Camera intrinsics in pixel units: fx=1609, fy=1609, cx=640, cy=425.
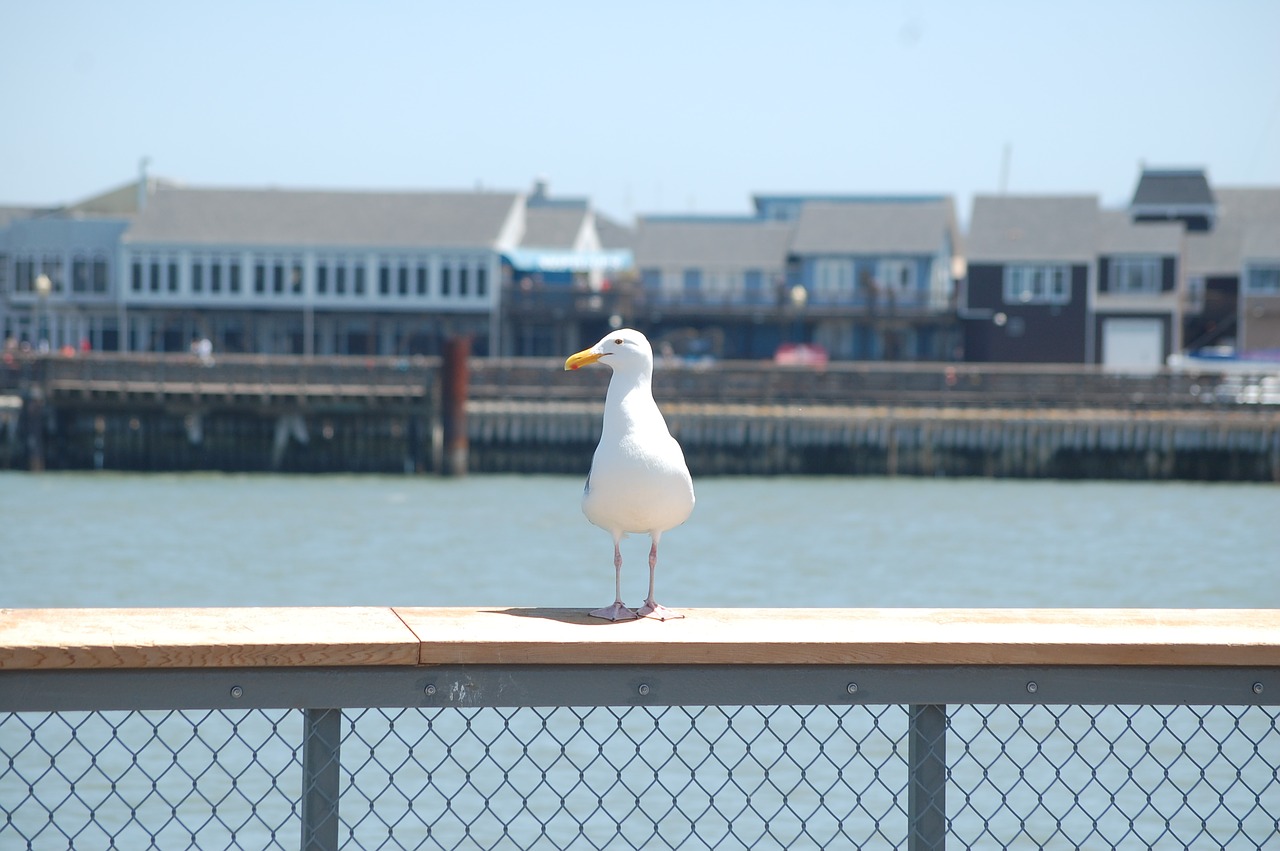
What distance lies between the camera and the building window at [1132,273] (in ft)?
220

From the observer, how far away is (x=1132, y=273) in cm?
6725

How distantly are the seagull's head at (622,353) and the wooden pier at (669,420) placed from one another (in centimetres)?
4057

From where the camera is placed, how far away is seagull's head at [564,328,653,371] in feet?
16.8

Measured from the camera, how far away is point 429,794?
13.1 metres

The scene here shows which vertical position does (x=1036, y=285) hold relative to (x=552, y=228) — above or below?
below

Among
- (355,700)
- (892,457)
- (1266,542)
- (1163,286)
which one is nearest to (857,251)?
(1163,286)

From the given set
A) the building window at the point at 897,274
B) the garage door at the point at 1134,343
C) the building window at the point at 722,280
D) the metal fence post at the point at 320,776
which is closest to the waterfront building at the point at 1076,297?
the garage door at the point at 1134,343

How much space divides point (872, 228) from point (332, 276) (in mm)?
24414

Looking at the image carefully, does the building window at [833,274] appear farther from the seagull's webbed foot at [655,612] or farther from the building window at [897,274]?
the seagull's webbed foot at [655,612]

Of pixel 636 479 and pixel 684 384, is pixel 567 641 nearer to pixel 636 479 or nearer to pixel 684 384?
pixel 636 479

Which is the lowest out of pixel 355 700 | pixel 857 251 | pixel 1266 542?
pixel 1266 542

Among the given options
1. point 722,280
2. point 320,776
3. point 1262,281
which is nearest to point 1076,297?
point 1262,281

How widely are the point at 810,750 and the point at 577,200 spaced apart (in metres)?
88.9

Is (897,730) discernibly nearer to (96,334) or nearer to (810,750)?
(810,750)
